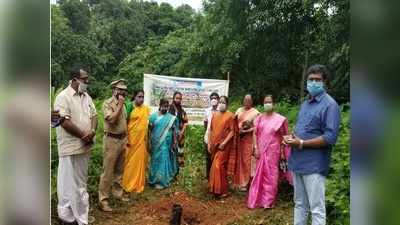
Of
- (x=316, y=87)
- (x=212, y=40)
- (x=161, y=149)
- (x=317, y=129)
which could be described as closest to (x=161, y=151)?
(x=161, y=149)

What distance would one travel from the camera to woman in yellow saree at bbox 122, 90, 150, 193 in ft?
17.6

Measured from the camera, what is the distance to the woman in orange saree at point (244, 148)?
5371mm

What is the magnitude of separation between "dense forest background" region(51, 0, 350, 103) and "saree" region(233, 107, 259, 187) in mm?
404

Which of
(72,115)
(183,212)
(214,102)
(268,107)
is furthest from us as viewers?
(214,102)

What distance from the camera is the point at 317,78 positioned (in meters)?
3.32

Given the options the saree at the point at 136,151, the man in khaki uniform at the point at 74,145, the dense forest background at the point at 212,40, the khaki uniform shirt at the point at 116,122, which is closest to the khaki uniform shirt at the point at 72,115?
the man in khaki uniform at the point at 74,145

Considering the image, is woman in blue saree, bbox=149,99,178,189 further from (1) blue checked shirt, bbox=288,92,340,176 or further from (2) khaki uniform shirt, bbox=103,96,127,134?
(1) blue checked shirt, bbox=288,92,340,176

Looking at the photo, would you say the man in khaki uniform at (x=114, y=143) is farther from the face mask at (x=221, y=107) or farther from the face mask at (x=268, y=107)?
the face mask at (x=268, y=107)

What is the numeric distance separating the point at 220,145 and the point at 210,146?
6.9 inches

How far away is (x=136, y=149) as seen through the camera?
5473 millimetres

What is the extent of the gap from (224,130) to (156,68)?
3.70 ft

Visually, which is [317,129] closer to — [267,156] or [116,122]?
[267,156]

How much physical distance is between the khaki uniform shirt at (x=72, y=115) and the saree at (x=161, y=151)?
1672 mm

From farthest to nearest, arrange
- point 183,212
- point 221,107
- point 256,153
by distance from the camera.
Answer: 1. point 221,107
2. point 256,153
3. point 183,212
